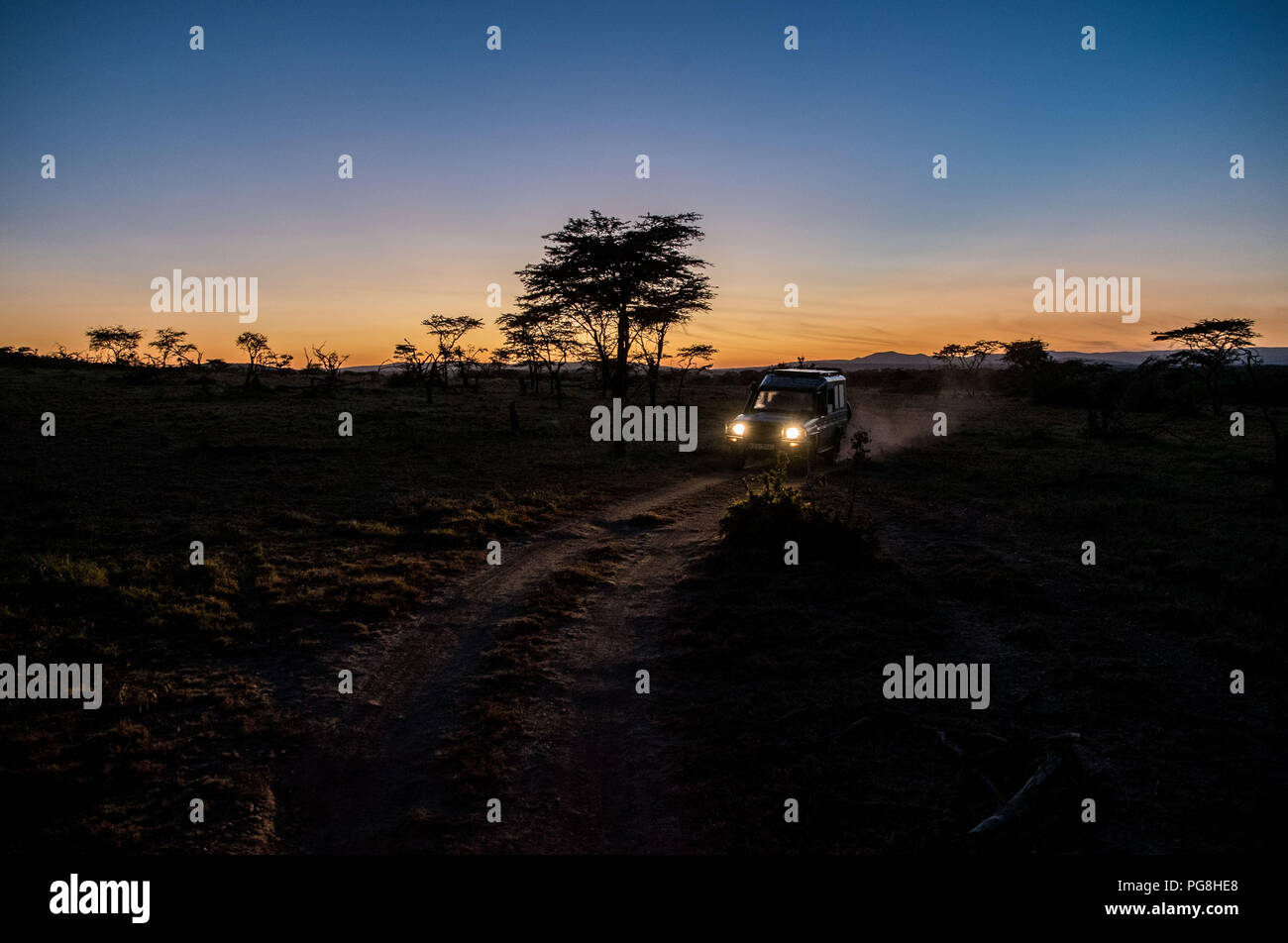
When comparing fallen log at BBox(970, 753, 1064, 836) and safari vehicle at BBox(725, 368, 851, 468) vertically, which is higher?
safari vehicle at BBox(725, 368, 851, 468)

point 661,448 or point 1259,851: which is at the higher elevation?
point 661,448

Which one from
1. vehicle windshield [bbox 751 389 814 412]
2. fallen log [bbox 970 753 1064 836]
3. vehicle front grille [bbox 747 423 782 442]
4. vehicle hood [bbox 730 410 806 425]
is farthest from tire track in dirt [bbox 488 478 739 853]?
vehicle windshield [bbox 751 389 814 412]

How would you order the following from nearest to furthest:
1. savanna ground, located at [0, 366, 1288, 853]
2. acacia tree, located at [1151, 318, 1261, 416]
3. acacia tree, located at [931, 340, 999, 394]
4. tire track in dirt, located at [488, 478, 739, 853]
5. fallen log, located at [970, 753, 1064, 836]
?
fallen log, located at [970, 753, 1064, 836]
tire track in dirt, located at [488, 478, 739, 853]
savanna ground, located at [0, 366, 1288, 853]
acacia tree, located at [1151, 318, 1261, 416]
acacia tree, located at [931, 340, 999, 394]

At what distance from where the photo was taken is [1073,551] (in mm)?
11438

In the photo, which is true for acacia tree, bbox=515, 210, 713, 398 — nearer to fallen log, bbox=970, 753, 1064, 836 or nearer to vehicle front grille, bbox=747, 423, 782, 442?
vehicle front grille, bbox=747, 423, 782, 442

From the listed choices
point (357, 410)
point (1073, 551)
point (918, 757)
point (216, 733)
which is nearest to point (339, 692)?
point (216, 733)

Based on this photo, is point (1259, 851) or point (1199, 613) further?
point (1199, 613)

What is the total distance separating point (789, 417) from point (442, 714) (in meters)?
14.2

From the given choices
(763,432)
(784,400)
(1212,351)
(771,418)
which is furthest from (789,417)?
(1212,351)

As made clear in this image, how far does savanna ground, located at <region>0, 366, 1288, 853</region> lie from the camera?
4715 millimetres

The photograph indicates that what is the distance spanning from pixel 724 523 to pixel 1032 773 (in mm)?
A: 7540

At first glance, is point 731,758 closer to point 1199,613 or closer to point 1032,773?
point 1032,773

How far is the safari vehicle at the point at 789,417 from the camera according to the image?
60.1ft
